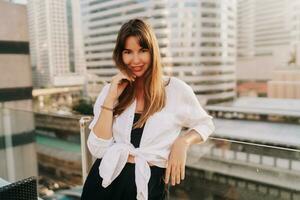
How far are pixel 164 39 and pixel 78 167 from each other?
42.8 m

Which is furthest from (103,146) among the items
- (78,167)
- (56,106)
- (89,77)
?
(89,77)

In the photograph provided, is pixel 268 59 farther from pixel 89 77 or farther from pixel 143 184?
pixel 143 184

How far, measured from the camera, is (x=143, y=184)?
2.50 feet

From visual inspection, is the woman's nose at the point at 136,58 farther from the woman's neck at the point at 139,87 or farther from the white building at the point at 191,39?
the white building at the point at 191,39

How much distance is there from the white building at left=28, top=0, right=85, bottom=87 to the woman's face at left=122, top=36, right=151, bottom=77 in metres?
37.9

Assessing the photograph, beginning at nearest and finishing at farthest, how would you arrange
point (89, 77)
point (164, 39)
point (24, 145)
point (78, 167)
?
point (78, 167) → point (24, 145) → point (164, 39) → point (89, 77)

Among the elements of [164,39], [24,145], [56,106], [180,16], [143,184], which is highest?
[180,16]

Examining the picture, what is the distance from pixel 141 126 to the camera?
79 cm

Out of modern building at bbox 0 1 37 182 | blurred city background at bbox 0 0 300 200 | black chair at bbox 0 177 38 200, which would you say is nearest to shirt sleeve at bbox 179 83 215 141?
black chair at bbox 0 177 38 200

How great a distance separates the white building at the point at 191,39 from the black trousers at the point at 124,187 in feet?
134

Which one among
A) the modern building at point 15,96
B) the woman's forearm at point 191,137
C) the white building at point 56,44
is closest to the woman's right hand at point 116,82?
the woman's forearm at point 191,137

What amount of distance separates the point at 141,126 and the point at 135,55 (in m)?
0.18

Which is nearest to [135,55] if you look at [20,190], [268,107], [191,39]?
[20,190]

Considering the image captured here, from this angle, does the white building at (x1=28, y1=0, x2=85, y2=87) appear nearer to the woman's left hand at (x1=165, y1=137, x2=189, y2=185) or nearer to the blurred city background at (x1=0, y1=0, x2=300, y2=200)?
the blurred city background at (x1=0, y1=0, x2=300, y2=200)
